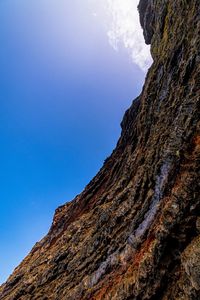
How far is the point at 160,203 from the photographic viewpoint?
13.9m

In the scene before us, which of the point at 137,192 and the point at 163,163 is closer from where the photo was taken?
the point at 163,163

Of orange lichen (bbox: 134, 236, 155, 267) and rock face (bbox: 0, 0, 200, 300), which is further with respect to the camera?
orange lichen (bbox: 134, 236, 155, 267)

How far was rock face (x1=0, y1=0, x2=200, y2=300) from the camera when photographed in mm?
10969

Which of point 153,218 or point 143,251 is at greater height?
point 153,218

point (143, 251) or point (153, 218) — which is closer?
point (143, 251)

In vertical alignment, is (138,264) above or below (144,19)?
below

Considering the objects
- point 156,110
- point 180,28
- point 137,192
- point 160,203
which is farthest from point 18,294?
point 180,28

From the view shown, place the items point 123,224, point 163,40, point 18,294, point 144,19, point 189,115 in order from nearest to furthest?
point 189,115
point 123,224
point 18,294
point 163,40
point 144,19

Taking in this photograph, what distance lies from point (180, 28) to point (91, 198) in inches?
756

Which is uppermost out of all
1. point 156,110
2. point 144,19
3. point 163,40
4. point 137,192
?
point 144,19

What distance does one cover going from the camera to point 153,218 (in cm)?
1376

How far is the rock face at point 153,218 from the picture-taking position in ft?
36.0

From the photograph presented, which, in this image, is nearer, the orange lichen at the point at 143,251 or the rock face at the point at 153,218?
the rock face at the point at 153,218

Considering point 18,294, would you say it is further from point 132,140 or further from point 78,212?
point 132,140
